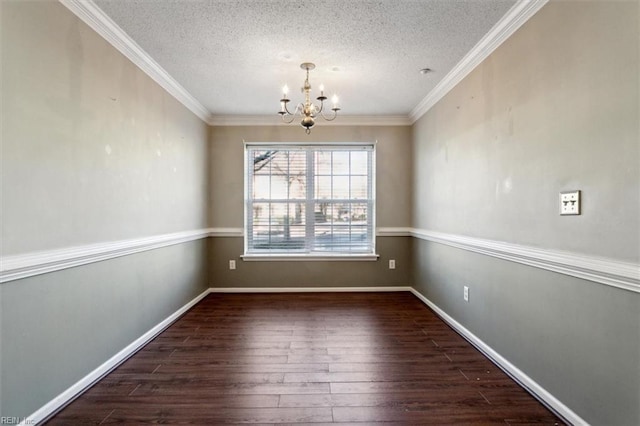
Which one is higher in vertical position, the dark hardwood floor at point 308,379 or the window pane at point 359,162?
the window pane at point 359,162

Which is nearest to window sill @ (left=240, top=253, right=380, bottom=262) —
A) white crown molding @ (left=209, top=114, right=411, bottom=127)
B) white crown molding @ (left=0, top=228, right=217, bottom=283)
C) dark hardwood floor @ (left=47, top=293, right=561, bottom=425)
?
dark hardwood floor @ (left=47, top=293, right=561, bottom=425)

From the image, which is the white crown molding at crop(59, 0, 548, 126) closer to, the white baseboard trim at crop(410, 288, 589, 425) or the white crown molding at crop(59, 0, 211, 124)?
the white crown molding at crop(59, 0, 211, 124)

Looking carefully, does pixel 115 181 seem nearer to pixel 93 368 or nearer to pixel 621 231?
pixel 93 368

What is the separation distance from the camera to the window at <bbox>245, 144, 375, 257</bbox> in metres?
4.45

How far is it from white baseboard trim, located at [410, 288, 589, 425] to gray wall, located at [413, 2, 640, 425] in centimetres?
4

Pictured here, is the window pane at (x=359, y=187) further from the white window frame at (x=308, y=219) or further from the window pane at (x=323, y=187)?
the window pane at (x=323, y=187)

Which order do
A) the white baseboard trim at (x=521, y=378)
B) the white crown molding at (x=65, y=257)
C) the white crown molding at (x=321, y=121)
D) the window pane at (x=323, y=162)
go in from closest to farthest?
1. the white crown molding at (x=65, y=257)
2. the white baseboard trim at (x=521, y=378)
3. the white crown molding at (x=321, y=121)
4. the window pane at (x=323, y=162)

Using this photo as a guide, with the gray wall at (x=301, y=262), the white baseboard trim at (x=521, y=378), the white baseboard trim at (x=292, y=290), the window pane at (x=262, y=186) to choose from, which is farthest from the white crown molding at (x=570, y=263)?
the window pane at (x=262, y=186)

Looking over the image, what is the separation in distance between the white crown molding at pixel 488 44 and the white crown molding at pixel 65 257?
307 centimetres

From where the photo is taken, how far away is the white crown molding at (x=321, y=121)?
4277mm

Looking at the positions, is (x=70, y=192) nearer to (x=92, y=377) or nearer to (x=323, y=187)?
(x=92, y=377)

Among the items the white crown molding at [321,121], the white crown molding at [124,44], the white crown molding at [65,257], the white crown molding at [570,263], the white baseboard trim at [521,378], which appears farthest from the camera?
the white crown molding at [321,121]

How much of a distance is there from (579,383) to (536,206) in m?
0.95

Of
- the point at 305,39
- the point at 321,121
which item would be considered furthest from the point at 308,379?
the point at 321,121
